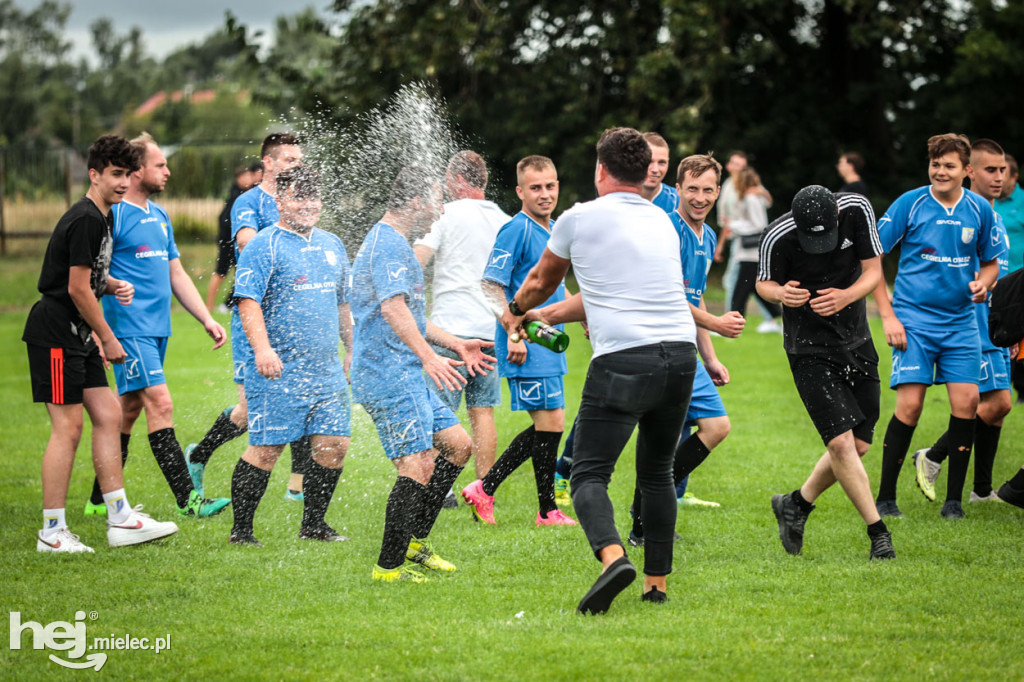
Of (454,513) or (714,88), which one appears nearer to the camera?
(454,513)

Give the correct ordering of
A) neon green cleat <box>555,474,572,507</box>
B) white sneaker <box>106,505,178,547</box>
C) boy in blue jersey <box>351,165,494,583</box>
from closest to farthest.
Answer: boy in blue jersey <box>351,165,494,583</box> < white sneaker <box>106,505,178,547</box> < neon green cleat <box>555,474,572,507</box>

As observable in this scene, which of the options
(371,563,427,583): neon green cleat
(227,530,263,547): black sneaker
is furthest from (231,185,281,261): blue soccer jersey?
(371,563,427,583): neon green cleat

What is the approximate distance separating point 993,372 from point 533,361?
296cm

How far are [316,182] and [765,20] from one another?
2068cm

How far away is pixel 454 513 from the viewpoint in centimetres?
712

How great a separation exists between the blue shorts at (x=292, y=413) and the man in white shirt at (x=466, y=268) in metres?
1.11

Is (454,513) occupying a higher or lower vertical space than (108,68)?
lower

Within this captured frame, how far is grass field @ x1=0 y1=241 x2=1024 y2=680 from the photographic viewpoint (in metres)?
4.35

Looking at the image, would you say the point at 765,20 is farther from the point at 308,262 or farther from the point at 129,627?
the point at 129,627

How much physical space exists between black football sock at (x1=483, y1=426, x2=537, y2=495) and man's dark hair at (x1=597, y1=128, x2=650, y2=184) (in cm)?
243

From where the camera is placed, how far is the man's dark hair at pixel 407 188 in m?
5.62

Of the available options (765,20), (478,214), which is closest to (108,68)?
(765,20)

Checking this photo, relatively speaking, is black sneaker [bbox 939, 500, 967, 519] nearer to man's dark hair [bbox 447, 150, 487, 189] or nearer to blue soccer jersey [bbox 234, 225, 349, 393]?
man's dark hair [bbox 447, 150, 487, 189]

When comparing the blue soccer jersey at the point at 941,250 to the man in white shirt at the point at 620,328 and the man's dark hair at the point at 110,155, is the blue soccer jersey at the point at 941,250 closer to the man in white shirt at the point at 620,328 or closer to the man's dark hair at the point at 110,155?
the man in white shirt at the point at 620,328
